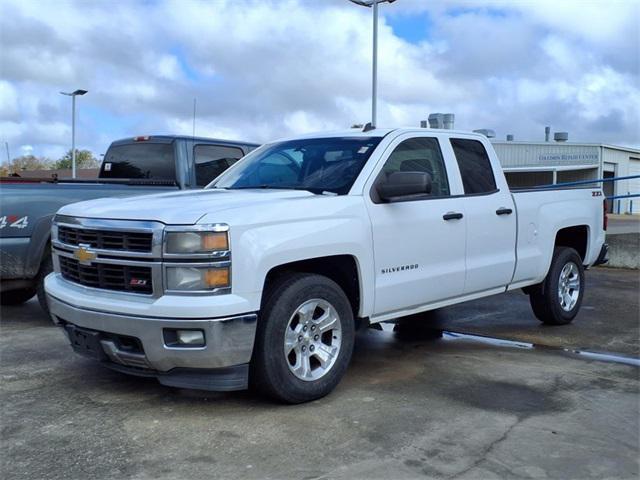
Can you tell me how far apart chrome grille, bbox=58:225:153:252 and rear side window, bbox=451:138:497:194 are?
295 centimetres

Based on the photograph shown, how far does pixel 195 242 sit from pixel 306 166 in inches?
67.3

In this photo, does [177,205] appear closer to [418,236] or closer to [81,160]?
[418,236]

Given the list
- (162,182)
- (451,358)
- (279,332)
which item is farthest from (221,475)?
(162,182)

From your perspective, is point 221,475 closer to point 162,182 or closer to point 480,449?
point 480,449

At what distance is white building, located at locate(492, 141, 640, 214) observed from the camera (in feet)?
133

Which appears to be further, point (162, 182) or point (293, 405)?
point (162, 182)

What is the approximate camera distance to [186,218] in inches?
153

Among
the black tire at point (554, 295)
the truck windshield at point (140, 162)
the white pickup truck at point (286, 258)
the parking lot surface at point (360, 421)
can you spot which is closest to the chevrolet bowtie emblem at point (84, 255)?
the white pickup truck at point (286, 258)

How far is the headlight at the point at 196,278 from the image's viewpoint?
3850 millimetres

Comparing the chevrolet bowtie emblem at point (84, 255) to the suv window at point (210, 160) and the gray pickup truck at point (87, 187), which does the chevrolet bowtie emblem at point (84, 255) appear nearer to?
the gray pickup truck at point (87, 187)

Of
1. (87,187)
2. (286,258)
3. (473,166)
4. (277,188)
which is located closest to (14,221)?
(87,187)

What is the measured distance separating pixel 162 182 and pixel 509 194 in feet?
12.7

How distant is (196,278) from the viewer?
3.86 metres

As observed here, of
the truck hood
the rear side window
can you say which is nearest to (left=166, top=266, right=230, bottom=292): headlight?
the truck hood
